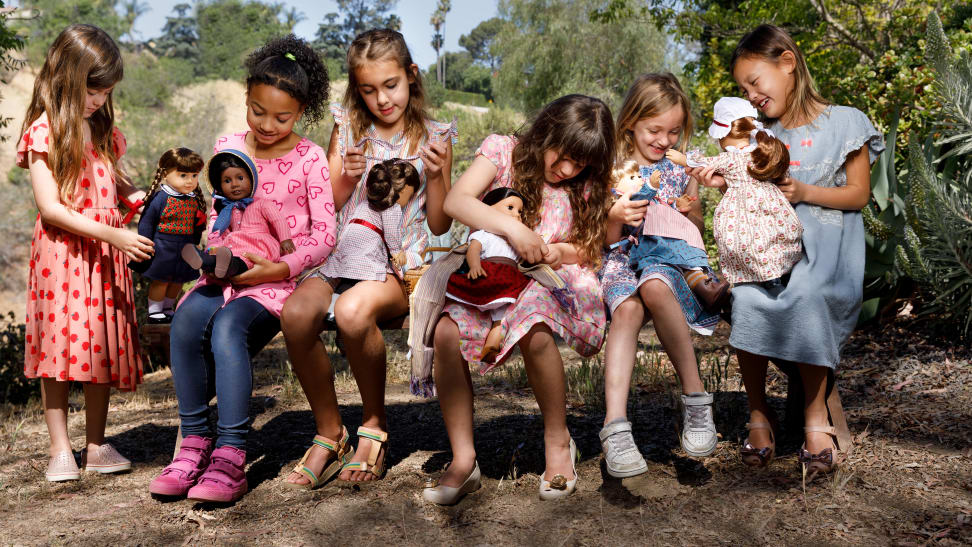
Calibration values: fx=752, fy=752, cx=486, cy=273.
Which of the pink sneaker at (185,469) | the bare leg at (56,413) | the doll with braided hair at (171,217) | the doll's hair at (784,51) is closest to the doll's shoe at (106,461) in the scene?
the bare leg at (56,413)

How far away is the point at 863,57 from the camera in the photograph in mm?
7383

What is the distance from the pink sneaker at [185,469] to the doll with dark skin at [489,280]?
1153mm

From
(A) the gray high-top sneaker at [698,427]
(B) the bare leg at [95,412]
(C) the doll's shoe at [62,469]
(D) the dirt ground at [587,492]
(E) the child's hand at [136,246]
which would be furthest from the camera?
(B) the bare leg at [95,412]

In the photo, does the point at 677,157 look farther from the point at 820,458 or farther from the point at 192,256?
the point at 192,256

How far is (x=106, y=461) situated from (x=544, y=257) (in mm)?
2104

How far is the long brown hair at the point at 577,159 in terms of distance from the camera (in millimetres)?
2785

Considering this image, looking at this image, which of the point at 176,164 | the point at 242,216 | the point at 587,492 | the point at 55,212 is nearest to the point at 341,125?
the point at 242,216

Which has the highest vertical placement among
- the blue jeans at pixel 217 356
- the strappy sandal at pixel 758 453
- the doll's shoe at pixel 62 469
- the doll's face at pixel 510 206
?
the doll's face at pixel 510 206

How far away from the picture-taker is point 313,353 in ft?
9.66

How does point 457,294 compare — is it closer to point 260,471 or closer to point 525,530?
point 525,530

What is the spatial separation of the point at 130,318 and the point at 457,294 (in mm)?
1634

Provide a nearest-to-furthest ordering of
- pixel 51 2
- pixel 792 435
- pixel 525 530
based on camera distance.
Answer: pixel 525 530, pixel 792 435, pixel 51 2

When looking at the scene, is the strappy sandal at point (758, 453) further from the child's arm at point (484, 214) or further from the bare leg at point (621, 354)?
the child's arm at point (484, 214)

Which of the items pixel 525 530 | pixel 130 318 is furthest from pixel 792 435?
pixel 130 318
